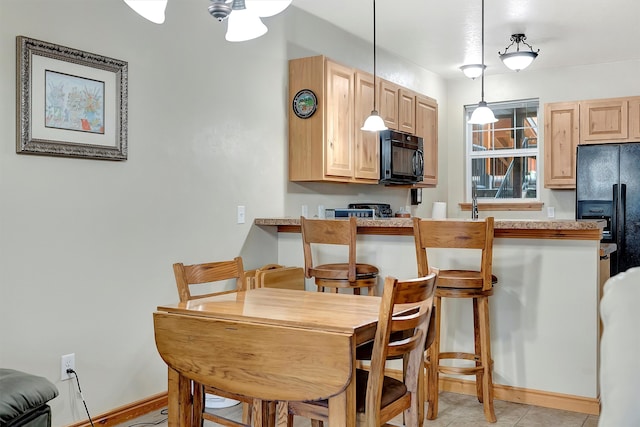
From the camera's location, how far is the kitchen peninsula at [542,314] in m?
3.19

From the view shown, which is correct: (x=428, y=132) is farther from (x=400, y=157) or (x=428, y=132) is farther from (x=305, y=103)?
(x=305, y=103)

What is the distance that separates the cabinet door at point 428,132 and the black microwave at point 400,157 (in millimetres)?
288

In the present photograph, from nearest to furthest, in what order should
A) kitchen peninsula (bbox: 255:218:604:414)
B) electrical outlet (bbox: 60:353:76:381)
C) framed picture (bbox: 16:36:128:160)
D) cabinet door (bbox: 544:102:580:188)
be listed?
framed picture (bbox: 16:36:128:160)
electrical outlet (bbox: 60:353:76:381)
kitchen peninsula (bbox: 255:218:604:414)
cabinet door (bbox: 544:102:580:188)

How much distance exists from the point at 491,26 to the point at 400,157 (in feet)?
4.33

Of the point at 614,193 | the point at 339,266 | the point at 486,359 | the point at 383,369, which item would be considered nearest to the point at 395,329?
the point at 383,369

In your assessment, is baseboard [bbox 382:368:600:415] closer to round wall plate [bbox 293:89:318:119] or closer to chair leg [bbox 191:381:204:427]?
chair leg [bbox 191:381:204:427]

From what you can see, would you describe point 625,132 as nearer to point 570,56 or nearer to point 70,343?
point 570,56

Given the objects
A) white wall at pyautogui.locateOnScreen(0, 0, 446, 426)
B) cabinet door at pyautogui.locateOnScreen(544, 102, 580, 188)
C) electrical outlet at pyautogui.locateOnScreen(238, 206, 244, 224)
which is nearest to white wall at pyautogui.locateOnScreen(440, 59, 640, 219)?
cabinet door at pyautogui.locateOnScreen(544, 102, 580, 188)

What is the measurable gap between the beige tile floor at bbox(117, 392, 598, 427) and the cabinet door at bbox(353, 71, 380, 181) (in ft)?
6.78

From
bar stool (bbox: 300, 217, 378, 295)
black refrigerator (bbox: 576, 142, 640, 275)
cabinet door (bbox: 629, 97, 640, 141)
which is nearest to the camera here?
bar stool (bbox: 300, 217, 378, 295)

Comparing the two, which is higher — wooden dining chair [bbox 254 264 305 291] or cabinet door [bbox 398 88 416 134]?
cabinet door [bbox 398 88 416 134]

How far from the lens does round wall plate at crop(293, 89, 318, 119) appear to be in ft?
14.3

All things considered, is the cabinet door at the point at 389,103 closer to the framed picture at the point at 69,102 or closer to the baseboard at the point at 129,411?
the framed picture at the point at 69,102

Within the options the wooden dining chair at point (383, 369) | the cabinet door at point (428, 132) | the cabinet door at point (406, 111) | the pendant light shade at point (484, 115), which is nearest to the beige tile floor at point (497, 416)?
the wooden dining chair at point (383, 369)
